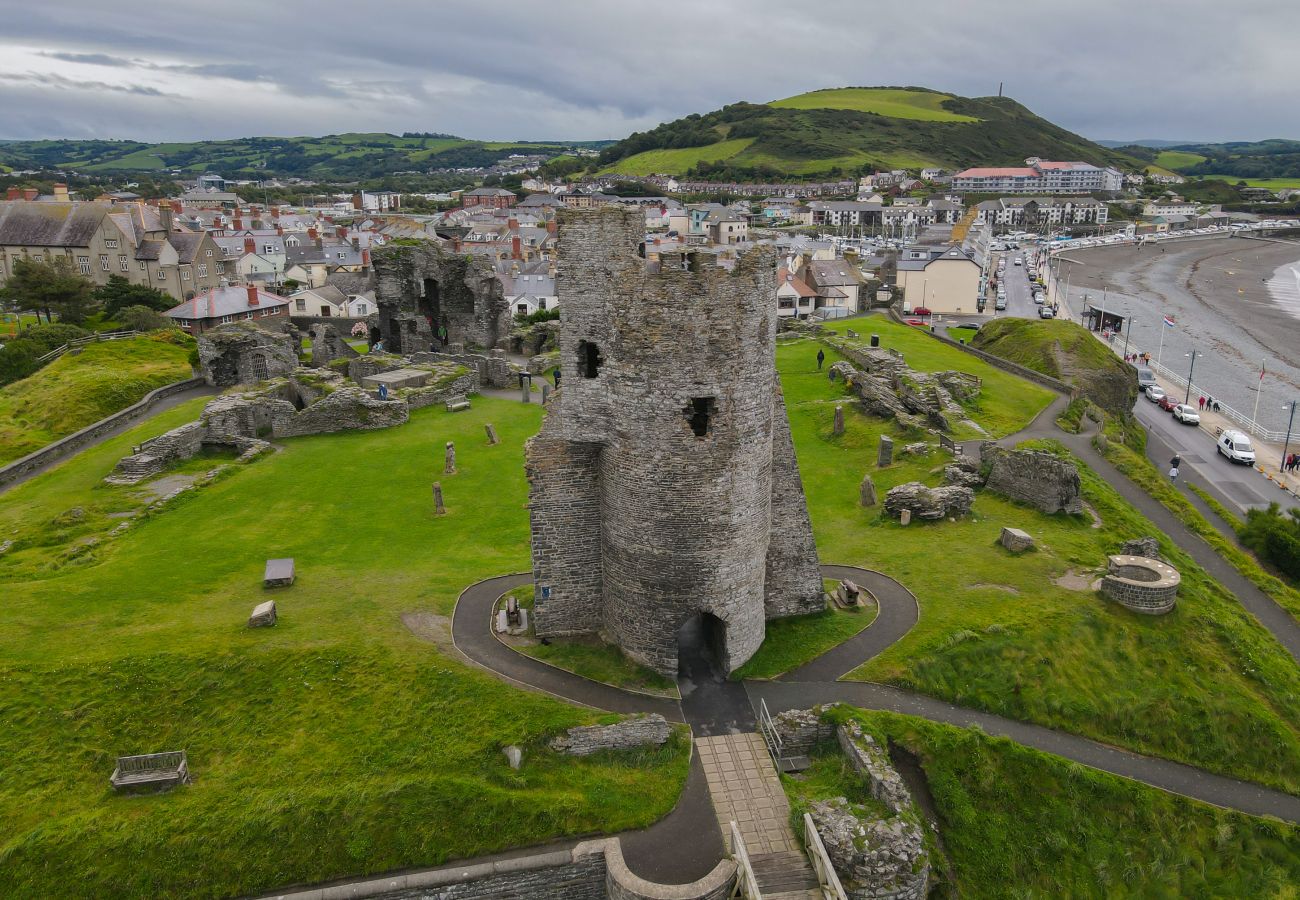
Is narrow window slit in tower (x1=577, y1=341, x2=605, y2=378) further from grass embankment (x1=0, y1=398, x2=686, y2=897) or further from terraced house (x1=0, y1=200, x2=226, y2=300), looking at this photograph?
terraced house (x1=0, y1=200, x2=226, y2=300)

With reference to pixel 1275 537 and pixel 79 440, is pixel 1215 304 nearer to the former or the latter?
pixel 1275 537

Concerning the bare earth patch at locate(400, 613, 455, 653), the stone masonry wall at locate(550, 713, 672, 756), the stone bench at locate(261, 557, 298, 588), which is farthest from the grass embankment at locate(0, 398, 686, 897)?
the stone bench at locate(261, 557, 298, 588)

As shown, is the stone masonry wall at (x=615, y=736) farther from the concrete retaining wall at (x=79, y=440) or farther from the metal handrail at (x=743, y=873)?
the concrete retaining wall at (x=79, y=440)

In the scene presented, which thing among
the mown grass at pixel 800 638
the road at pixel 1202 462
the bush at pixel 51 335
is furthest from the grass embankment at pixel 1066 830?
the bush at pixel 51 335

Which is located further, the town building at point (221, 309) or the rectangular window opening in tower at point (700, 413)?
the town building at point (221, 309)

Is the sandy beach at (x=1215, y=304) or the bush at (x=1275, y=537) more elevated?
the sandy beach at (x=1215, y=304)

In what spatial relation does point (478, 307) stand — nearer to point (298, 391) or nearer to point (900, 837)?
point (298, 391)

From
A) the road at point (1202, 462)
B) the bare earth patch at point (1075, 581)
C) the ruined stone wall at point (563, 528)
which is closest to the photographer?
the ruined stone wall at point (563, 528)

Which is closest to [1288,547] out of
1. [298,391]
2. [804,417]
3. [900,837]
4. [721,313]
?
[804,417]
